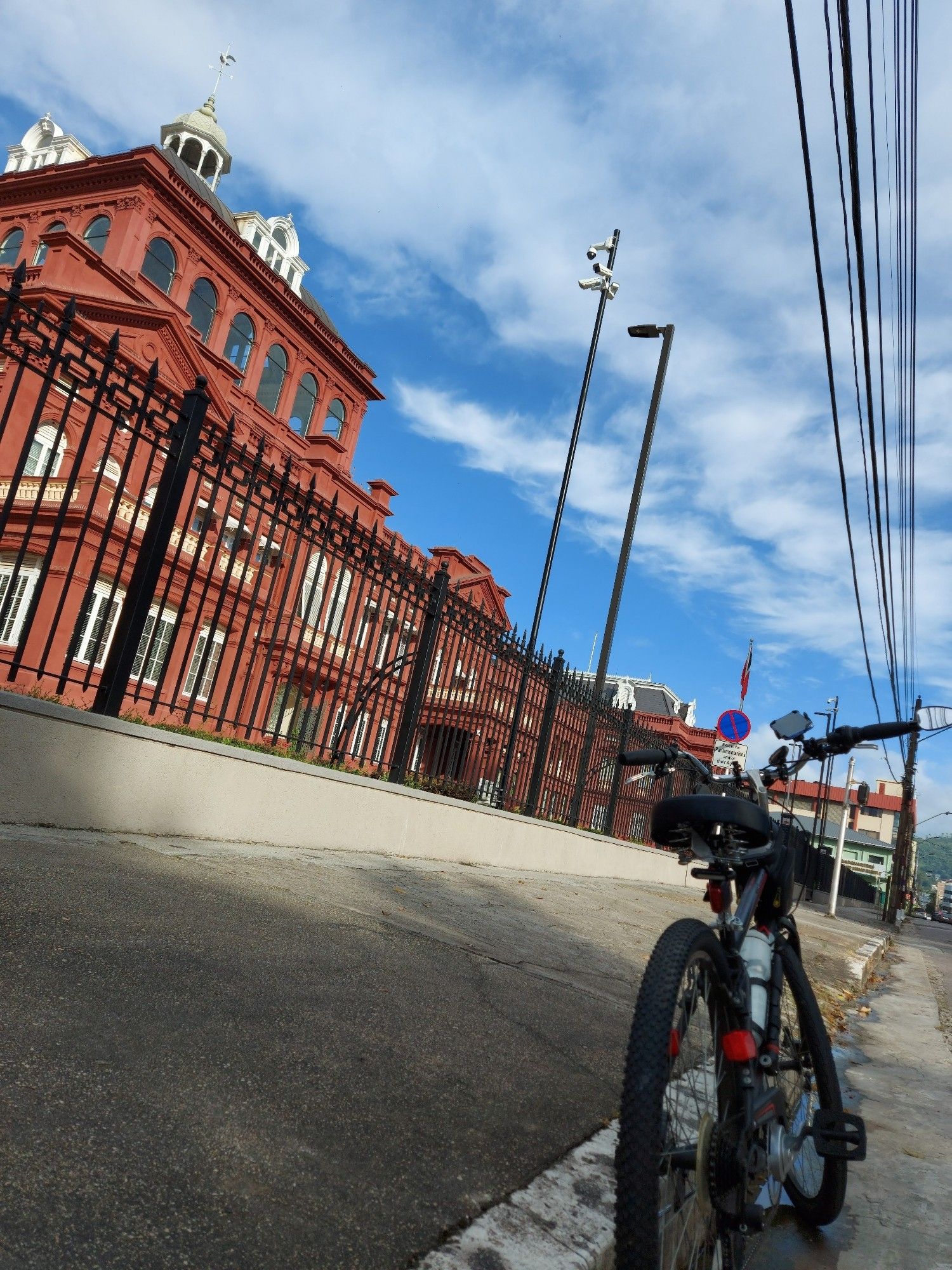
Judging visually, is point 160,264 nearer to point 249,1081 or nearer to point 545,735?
point 545,735

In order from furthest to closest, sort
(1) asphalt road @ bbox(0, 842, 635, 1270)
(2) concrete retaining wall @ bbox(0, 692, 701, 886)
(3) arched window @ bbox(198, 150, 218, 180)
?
(3) arched window @ bbox(198, 150, 218, 180), (2) concrete retaining wall @ bbox(0, 692, 701, 886), (1) asphalt road @ bbox(0, 842, 635, 1270)

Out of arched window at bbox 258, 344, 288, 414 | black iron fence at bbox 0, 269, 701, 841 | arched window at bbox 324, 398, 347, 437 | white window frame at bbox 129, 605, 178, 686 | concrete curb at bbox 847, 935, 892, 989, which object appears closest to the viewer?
black iron fence at bbox 0, 269, 701, 841

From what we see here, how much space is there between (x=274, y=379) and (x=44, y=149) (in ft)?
51.9

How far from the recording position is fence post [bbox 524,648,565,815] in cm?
1074

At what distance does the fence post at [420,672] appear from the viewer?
26.2ft

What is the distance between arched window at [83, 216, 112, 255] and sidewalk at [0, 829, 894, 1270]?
30328mm

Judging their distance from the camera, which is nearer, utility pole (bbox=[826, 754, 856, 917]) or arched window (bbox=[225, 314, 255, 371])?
utility pole (bbox=[826, 754, 856, 917])

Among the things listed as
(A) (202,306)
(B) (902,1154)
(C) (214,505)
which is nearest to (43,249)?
(A) (202,306)

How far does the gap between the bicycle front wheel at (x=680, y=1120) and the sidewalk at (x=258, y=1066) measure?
1.36 feet

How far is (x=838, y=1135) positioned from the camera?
235cm

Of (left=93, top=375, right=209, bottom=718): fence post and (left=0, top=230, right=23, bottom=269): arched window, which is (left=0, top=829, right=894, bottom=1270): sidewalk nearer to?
(left=93, top=375, right=209, bottom=718): fence post

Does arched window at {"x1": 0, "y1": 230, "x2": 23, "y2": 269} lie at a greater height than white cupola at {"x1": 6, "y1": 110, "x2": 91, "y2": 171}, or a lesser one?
lesser

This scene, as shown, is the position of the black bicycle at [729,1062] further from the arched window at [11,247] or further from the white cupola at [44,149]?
the white cupola at [44,149]

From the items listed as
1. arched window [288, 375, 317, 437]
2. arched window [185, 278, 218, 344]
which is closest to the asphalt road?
arched window [185, 278, 218, 344]
